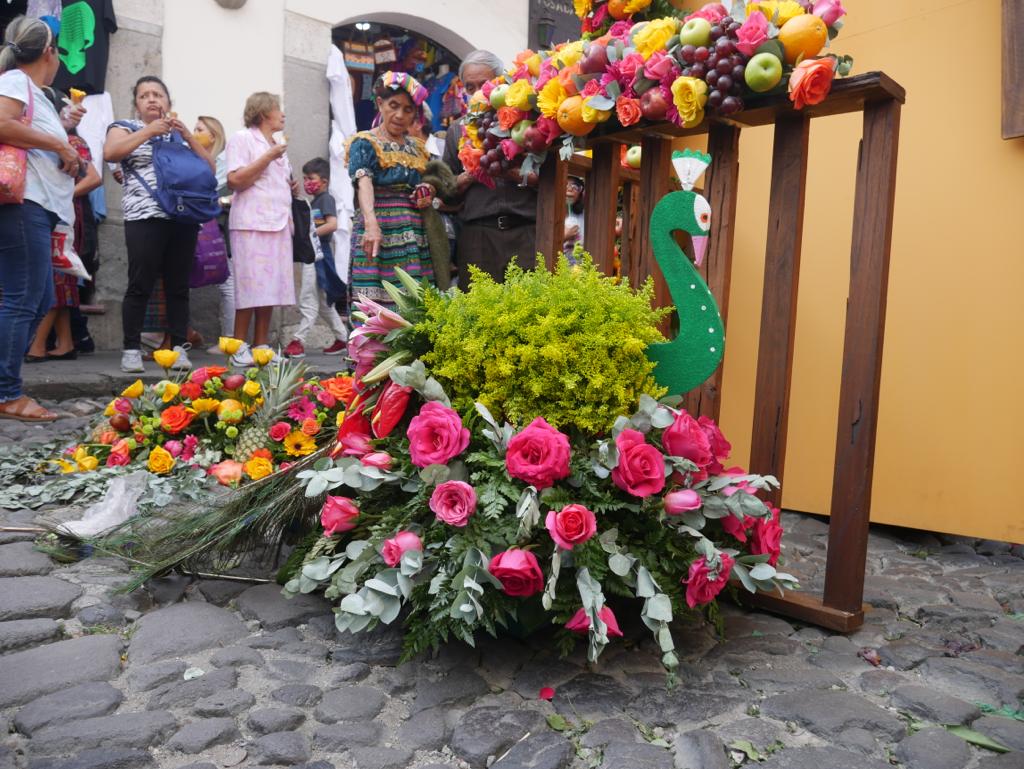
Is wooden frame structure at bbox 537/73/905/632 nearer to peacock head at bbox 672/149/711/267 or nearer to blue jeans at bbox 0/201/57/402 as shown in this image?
peacock head at bbox 672/149/711/267

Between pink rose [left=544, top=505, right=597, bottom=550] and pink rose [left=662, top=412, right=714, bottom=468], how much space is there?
381mm

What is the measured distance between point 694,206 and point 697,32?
0.51 metres

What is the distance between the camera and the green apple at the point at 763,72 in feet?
7.91

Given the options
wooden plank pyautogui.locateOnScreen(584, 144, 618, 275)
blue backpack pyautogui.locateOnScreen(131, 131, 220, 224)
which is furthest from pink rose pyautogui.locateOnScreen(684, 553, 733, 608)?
blue backpack pyautogui.locateOnScreen(131, 131, 220, 224)

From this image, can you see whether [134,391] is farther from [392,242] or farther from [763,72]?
[763,72]

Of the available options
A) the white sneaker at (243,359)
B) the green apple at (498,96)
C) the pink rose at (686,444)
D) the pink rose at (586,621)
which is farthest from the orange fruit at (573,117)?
the white sneaker at (243,359)

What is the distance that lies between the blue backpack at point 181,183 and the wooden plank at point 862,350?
14.3 ft

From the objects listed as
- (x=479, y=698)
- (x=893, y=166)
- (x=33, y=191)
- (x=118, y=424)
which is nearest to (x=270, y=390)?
(x=118, y=424)

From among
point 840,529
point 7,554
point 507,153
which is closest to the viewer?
point 840,529

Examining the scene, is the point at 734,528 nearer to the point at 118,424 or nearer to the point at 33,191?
→ the point at 118,424

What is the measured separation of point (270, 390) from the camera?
409cm

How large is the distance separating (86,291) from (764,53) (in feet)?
20.9

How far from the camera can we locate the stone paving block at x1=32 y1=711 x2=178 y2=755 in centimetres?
178

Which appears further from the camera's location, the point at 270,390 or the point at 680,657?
the point at 270,390
